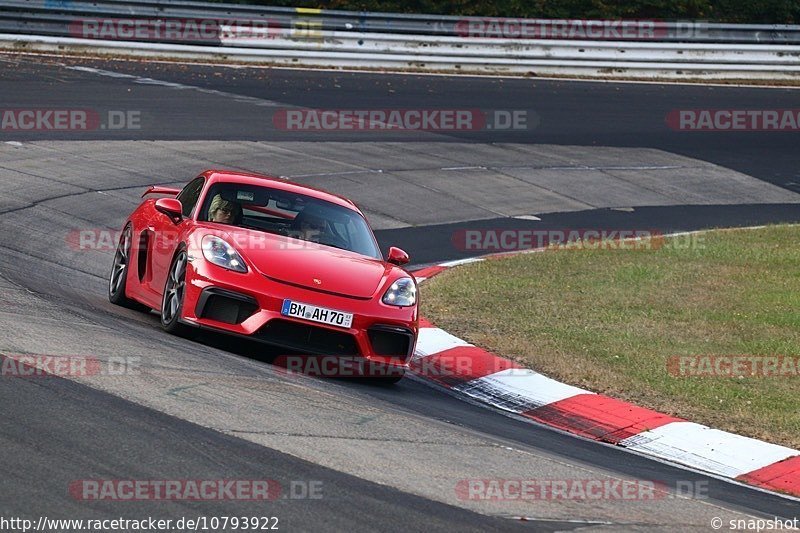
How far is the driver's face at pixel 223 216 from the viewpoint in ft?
30.6

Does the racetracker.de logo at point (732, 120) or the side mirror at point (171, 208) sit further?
the racetracker.de logo at point (732, 120)

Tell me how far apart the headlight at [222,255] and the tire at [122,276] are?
60.7 inches

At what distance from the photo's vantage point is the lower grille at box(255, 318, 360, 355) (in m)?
8.24

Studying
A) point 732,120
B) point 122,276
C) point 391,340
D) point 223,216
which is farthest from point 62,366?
point 732,120

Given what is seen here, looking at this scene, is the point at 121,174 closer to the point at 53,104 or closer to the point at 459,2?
the point at 53,104

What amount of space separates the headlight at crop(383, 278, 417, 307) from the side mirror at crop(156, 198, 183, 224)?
170 cm

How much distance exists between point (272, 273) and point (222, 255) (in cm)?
39

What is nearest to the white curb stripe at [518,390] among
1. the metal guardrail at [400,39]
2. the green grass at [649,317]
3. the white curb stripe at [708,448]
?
the green grass at [649,317]

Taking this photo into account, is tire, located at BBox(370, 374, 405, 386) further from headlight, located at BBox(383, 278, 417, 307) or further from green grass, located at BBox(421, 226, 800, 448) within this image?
green grass, located at BBox(421, 226, 800, 448)

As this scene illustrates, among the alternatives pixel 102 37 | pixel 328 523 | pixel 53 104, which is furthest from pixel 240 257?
pixel 102 37

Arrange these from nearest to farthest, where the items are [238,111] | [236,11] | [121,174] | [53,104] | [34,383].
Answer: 1. [34,383]
2. [121,174]
3. [53,104]
4. [238,111]
5. [236,11]

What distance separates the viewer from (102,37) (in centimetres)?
2562

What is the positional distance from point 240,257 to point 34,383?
2.27 m

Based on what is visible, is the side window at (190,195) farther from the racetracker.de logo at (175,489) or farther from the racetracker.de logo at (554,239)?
the racetracker.de logo at (554,239)
